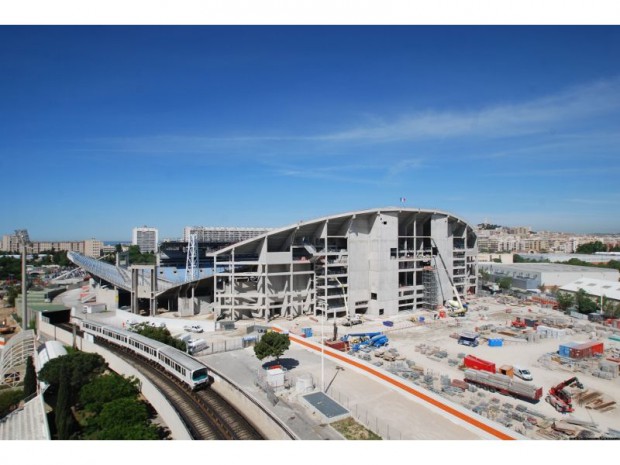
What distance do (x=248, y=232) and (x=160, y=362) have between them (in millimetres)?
69728

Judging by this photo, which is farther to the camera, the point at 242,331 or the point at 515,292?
the point at 515,292

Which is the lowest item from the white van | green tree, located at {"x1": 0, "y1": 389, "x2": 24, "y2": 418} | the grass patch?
green tree, located at {"x1": 0, "y1": 389, "x2": 24, "y2": 418}

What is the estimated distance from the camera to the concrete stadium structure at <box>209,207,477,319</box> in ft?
139

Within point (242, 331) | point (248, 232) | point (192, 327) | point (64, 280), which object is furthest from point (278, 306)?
point (64, 280)

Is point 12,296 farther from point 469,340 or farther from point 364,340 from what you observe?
point 469,340

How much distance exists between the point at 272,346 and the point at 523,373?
16.9 m

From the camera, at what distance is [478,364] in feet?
88.3

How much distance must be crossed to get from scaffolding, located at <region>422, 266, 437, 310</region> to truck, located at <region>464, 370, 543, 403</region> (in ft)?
78.6

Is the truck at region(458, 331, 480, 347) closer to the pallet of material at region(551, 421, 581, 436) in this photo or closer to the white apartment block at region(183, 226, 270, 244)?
the pallet of material at region(551, 421, 581, 436)

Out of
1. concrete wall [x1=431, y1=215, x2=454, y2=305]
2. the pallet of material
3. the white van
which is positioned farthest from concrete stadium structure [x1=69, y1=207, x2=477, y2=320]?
the pallet of material

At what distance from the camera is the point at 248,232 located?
96500 mm

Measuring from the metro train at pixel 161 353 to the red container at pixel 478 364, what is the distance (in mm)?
17738

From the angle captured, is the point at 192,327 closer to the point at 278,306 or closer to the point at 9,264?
the point at 278,306

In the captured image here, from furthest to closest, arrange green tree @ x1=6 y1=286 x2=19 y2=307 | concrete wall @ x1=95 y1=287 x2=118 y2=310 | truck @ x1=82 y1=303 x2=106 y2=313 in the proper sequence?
green tree @ x1=6 y1=286 x2=19 y2=307
concrete wall @ x1=95 y1=287 x2=118 y2=310
truck @ x1=82 y1=303 x2=106 y2=313
